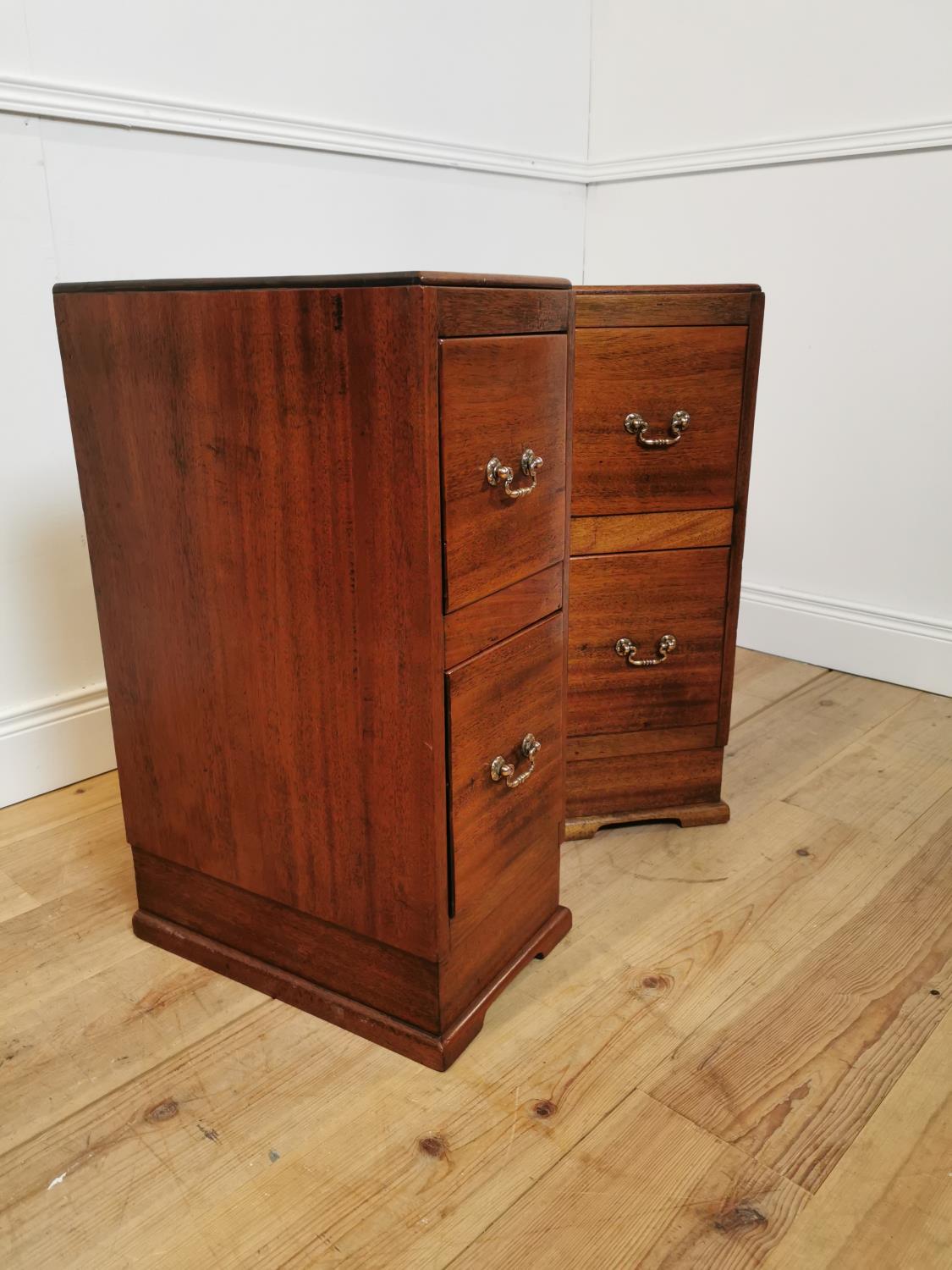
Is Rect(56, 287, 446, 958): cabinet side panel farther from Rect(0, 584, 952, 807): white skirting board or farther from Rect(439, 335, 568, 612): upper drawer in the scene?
Rect(0, 584, 952, 807): white skirting board

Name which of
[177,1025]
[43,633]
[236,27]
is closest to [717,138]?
[236,27]

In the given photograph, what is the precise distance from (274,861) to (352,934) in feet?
0.33

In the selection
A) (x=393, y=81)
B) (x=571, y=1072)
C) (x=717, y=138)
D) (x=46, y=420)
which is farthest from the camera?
(x=717, y=138)

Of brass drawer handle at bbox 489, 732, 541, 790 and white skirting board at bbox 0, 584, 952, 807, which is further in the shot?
white skirting board at bbox 0, 584, 952, 807

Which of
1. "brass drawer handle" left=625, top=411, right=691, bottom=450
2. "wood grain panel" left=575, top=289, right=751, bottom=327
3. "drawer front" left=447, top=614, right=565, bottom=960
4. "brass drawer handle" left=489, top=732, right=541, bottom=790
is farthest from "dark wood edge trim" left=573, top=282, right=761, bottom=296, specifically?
"brass drawer handle" left=489, top=732, right=541, bottom=790

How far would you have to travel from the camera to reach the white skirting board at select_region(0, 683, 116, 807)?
1303 millimetres

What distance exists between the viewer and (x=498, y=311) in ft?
2.49

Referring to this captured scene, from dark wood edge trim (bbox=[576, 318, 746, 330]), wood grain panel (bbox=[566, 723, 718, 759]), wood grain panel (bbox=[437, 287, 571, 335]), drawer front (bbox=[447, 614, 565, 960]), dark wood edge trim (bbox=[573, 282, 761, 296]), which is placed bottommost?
wood grain panel (bbox=[566, 723, 718, 759])

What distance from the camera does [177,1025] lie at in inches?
35.6

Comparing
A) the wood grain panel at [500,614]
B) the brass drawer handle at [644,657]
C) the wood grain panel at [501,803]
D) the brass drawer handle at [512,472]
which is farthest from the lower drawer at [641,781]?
the brass drawer handle at [512,472]

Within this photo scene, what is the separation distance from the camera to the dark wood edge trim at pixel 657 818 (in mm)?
1234

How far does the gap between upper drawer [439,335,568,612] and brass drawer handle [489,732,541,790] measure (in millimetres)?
154

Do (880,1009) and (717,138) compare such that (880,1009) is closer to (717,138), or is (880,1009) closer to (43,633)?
(43,633)

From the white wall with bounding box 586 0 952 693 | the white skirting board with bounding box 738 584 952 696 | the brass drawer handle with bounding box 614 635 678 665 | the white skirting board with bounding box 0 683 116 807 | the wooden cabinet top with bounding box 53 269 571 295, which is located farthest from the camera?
the white skirting board with bounding box 738 584 952 696
